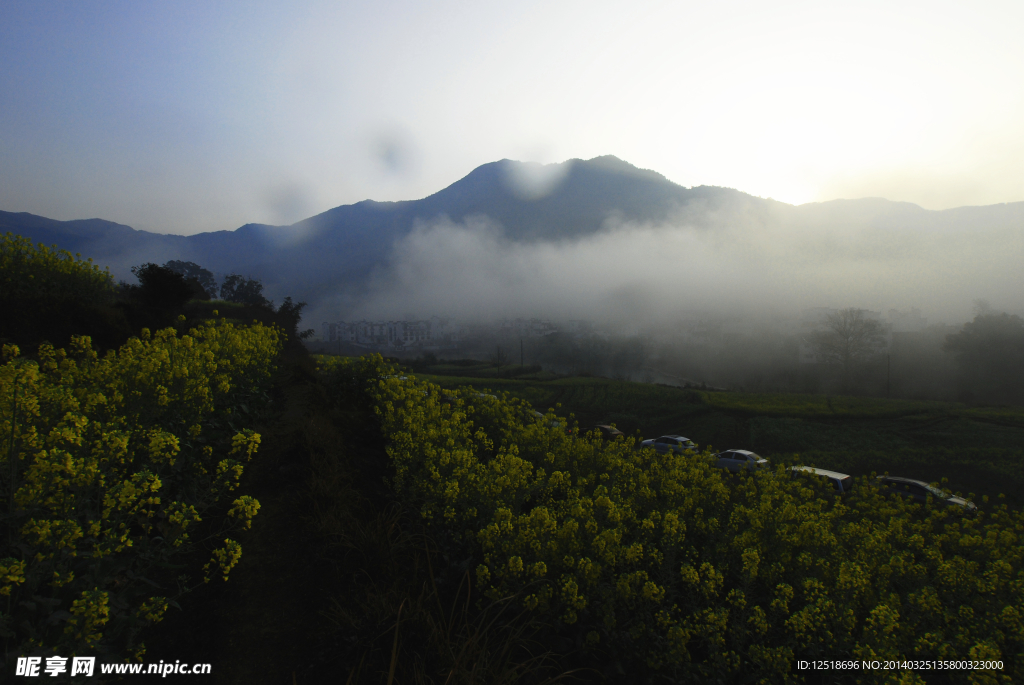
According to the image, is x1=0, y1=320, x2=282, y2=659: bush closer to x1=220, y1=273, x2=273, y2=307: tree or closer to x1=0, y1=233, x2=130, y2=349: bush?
x1=0, y1=233, x2=130, y2=349: bush

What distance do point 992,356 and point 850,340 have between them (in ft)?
55.1

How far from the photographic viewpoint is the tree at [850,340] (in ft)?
251

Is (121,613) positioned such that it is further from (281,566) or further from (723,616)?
(723,616)

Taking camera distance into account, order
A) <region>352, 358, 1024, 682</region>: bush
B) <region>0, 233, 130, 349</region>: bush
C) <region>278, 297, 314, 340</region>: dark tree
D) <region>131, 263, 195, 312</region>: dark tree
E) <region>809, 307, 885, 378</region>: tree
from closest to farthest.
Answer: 1. <region>352, 358, 1024, 682</region>: bush
2. <region>0, 233, 130, 349</region>: bush
3. <region>131, 263, 195, 312</region>: dark tree
4. <region>278, 297, 314, 340</region>: dark tree
5. <region>809, 307, 885, 378</region>: tree

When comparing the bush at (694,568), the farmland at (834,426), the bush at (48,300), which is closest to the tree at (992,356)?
the farmland at (834,426)

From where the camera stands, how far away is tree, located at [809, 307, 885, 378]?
7650 centimetres

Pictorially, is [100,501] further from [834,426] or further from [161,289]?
[834,426]

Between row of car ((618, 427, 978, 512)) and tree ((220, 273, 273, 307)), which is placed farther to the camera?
tree ((220, 273, 273, 307))

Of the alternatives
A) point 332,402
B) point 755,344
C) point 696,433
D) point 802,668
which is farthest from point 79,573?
point 755,344

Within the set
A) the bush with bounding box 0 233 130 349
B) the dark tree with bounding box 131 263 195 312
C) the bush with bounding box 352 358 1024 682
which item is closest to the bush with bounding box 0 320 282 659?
the bush with bounding box 352 358 1024 682

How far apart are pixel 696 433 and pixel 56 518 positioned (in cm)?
3639

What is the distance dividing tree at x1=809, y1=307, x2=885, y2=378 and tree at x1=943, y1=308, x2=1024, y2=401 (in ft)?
32.2

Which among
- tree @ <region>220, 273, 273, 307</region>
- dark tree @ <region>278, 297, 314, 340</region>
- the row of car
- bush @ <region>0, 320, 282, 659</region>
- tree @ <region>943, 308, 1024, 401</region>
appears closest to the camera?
bush @ <region>0, 320, 282, 659</region>

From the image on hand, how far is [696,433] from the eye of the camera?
34625 mm
